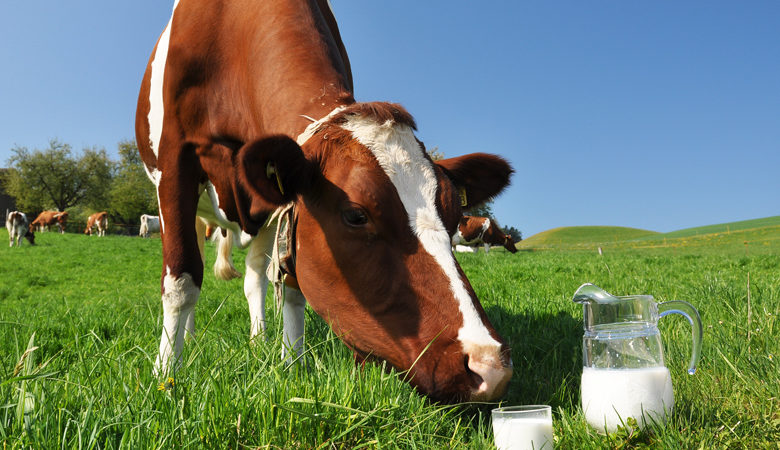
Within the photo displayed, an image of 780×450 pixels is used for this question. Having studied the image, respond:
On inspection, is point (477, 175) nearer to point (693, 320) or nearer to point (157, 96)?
point (693, 320)

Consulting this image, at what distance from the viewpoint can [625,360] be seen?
2189 millimetres

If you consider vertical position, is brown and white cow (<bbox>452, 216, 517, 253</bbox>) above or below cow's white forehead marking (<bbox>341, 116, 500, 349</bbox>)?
above

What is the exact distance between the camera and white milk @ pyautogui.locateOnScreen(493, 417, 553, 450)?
1814mm

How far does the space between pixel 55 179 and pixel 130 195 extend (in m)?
9.26

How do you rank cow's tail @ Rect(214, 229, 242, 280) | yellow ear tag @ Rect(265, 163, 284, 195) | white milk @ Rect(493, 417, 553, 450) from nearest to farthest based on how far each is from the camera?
1. white milk @ Rect(493, 417, 553, 450)
2. yellow ear tag @ Rect(265, 163, 284, 195)
3. cow's tail @ Rect(214, 229, 242, 280)

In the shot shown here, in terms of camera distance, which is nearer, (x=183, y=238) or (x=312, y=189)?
(x=312, y=189)

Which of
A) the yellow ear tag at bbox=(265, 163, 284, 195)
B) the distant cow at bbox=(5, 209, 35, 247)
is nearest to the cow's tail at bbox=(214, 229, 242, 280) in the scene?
the yellow ear tag at bbox=(265, 163, 284, 195)

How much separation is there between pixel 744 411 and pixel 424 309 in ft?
4.55

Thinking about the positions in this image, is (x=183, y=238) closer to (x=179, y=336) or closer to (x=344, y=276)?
(x=179, y=336)

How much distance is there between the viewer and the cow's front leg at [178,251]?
12.0ft

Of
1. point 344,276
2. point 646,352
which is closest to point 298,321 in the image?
point 344,276

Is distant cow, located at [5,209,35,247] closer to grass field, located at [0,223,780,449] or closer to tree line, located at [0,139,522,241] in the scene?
grass field, located at [0,223,780,449]

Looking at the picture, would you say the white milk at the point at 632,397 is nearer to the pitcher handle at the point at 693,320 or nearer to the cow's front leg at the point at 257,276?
the pitcher handle at the point at 693,320

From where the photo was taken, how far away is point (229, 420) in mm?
1788
